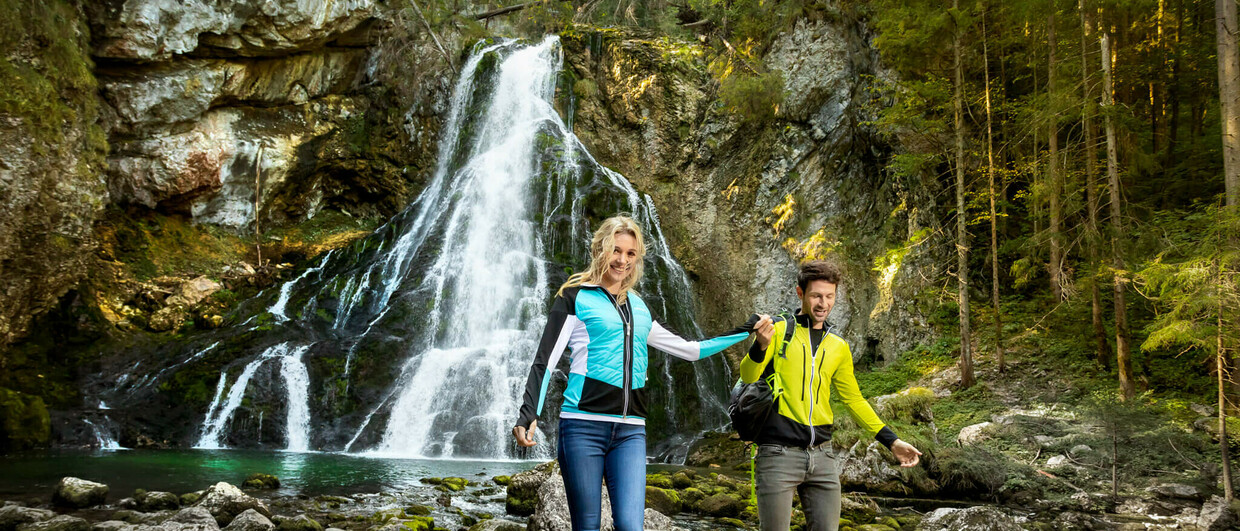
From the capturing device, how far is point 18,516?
6.23 m

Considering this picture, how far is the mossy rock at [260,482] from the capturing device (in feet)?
27.3

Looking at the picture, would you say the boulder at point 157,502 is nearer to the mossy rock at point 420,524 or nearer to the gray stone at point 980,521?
the mossy rock at point 420,524

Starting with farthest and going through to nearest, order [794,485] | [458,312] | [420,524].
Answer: [458,312] → [420,524] → [794,485]

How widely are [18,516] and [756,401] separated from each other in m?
6.69

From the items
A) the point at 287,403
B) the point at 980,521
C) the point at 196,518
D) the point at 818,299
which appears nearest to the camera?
the point at 818,299

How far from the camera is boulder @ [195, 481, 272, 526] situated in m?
6.61

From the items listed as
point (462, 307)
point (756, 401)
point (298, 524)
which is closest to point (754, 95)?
point (462, 307)

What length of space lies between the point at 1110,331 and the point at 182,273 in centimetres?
1816

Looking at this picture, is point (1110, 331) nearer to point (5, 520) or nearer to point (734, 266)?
point (734, 266)

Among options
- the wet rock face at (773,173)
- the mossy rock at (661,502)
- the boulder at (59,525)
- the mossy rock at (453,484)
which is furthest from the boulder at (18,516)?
the wet rock face at (773,173)

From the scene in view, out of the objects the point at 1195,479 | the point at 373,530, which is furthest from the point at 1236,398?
the point at 373,530

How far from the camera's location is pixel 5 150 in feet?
38.3

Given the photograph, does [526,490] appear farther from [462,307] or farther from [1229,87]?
[1229,87]

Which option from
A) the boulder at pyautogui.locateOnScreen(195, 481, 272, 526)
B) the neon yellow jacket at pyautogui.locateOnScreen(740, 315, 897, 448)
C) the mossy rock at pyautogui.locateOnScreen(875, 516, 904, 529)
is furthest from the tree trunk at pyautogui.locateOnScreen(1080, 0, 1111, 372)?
the boulder at pyautogui.locateOnScreen(195, 481, 272, 526)
